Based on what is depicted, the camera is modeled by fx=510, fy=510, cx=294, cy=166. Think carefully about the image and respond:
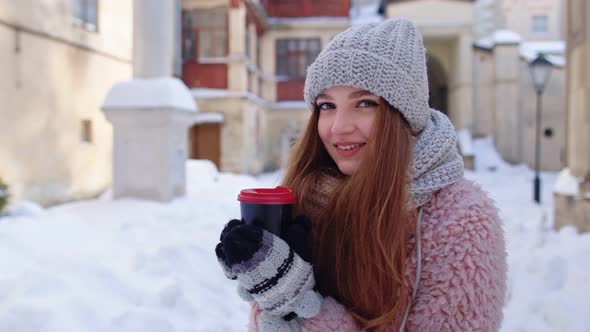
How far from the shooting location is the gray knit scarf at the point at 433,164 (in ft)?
4.58

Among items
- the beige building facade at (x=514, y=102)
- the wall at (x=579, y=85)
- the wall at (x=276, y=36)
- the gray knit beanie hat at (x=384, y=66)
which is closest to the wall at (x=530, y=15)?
the beige building facade at (x=514, y=102)

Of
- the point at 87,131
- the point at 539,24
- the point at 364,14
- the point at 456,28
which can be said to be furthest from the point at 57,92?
the point at 539,24

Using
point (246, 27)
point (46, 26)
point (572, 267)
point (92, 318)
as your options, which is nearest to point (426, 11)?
point (246, 27)

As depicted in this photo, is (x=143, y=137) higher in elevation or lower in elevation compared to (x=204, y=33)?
lower

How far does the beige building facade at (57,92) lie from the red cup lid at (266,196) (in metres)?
7.34

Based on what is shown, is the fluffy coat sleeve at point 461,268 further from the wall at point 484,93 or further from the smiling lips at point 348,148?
the wall at point 484,93

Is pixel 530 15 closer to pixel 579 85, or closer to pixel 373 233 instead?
pixel 579 85

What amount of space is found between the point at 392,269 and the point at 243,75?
1395 cm

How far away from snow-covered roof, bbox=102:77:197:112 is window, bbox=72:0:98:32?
3.90 m

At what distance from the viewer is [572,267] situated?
4512 mm

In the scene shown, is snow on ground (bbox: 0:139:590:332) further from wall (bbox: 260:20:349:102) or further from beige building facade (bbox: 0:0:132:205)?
wall (bbox: 260:20:349:102)

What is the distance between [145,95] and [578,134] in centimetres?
539

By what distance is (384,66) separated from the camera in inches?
54.3

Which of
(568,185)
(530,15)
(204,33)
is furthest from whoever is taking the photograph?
(530,15)
